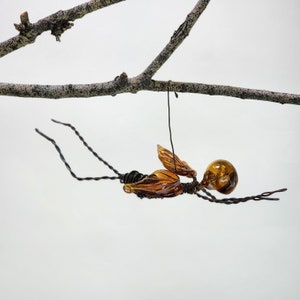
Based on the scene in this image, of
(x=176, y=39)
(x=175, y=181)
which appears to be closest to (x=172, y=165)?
(x=175, y=181)

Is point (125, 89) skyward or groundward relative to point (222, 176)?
skyward

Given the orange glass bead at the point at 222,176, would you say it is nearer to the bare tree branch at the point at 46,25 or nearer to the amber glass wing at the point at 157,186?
the amber glass wing at the point at 157,186

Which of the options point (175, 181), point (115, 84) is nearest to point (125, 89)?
point (115, 84)

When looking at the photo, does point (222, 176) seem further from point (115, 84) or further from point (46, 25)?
point (46, 25)

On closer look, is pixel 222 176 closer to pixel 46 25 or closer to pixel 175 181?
pixel 175 181

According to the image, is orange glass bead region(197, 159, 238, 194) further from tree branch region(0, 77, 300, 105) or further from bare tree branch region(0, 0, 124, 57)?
bare tree branch region(0, 0, 124, 57)

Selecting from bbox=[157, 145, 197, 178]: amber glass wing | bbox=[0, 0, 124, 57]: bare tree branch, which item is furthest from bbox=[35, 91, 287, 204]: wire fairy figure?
bbox=[0, 0, 124, 57]: bare tree branch
